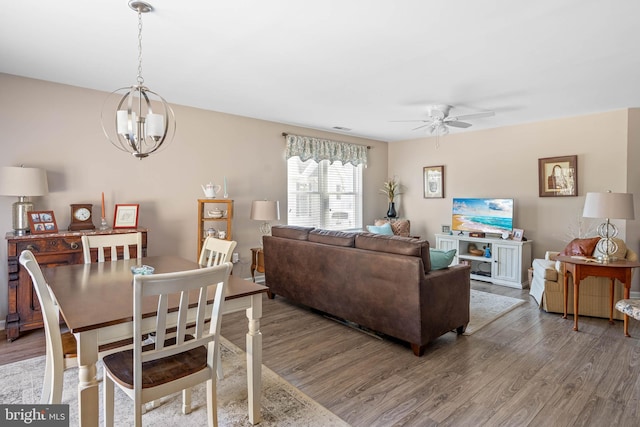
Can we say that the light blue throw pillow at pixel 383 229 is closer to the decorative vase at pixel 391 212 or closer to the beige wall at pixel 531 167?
the decorative vase at pixel 391 212

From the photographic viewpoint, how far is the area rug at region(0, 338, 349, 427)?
2.02 m

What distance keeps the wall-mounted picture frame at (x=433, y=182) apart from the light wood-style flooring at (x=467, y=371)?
10.00 ft

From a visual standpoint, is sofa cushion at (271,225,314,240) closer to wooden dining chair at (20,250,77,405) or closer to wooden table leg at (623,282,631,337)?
wooden dining chair at (20,250,77,405)

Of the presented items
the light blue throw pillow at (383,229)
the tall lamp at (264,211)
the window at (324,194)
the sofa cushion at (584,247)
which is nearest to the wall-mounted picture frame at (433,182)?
the light blue throw pillow at (383,229)

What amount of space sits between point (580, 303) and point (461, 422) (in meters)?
2.68

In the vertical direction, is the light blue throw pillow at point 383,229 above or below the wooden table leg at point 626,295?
above

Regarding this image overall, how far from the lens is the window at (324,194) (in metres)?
5.71

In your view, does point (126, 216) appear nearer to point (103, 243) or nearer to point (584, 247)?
point (103, 243)

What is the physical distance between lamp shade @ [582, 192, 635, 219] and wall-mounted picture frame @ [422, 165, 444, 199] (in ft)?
9.42

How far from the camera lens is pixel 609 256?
3.52 m

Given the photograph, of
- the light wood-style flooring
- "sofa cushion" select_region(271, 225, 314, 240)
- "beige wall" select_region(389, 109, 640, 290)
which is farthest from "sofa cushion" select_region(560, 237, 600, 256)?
"sofa cushion" select_region(271, 225, 314, 240)

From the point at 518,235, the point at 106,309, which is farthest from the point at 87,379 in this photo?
the point at 518,235

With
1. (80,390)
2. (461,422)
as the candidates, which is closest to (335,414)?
(461,422)

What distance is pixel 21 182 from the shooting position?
3.12 metres
